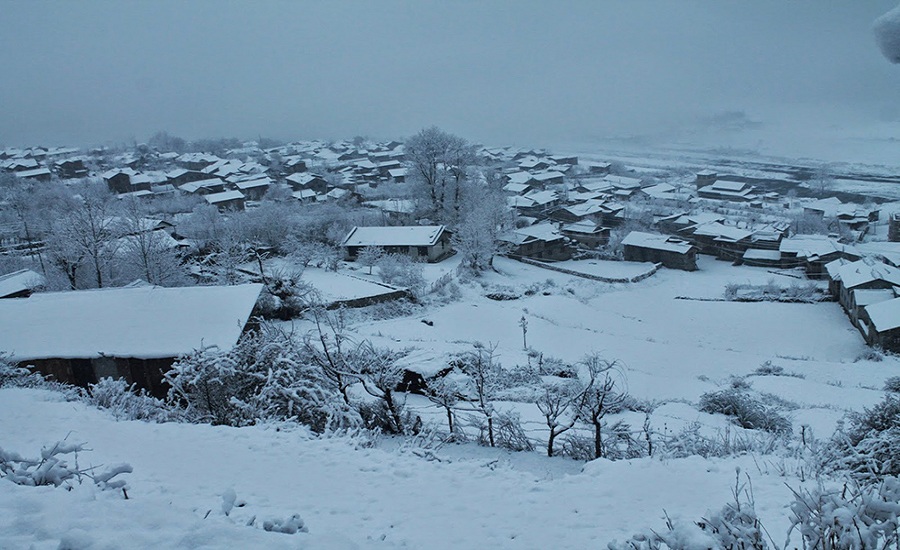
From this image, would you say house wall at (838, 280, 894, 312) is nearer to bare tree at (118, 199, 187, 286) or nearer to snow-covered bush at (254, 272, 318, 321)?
snow-covered bush at (254, 272, 318, 321)

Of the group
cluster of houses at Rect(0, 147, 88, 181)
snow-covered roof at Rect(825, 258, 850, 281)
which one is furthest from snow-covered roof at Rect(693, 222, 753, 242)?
cluster of houses at Rect(0, 147, 88, 181)

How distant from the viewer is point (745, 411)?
34.4ft

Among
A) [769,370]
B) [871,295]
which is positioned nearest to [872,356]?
A: [871,295]

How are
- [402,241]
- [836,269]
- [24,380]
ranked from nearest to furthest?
[24,380] < [836,269] < [402,241]

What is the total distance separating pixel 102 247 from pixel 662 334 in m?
22.5

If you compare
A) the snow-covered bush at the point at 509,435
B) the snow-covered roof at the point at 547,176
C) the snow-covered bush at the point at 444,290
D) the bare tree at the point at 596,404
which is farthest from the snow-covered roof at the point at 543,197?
the snow-covered bush at the point at 509,435

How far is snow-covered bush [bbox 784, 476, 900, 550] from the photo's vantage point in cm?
238

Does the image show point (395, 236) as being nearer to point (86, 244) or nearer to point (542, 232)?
point (542, 232)

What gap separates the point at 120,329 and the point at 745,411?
41.1 ft

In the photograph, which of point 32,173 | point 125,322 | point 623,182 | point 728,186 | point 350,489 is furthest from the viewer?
point 623,182

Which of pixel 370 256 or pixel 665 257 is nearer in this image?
pixel 370 256

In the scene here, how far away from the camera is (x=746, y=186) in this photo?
172ft

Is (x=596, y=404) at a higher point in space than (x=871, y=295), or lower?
higher

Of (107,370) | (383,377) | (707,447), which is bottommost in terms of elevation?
(107,370)
